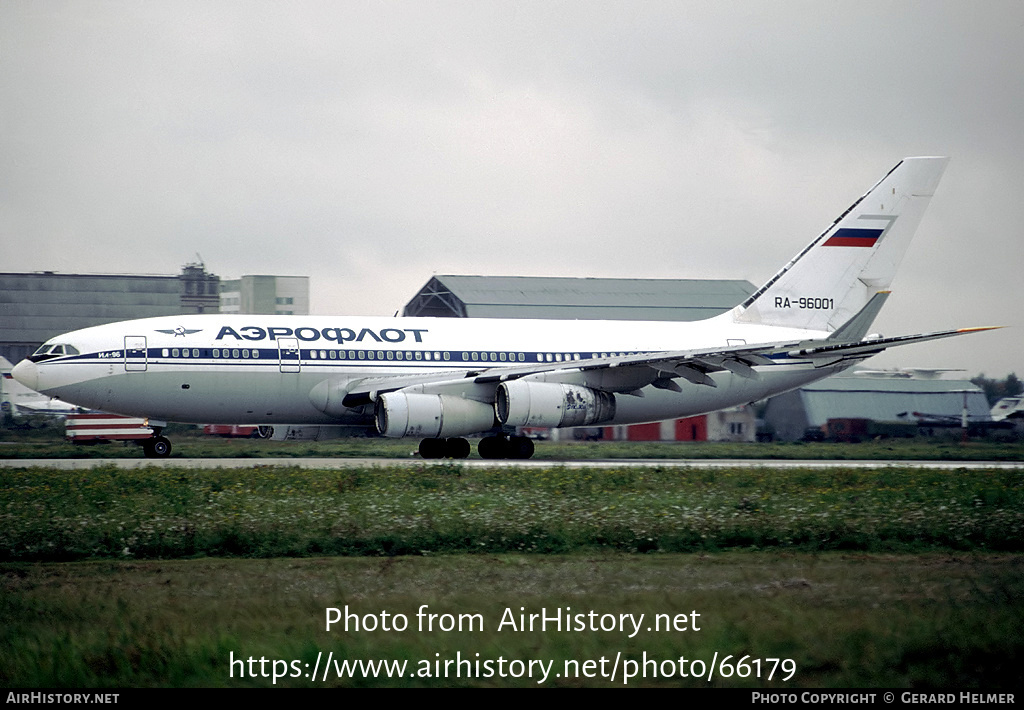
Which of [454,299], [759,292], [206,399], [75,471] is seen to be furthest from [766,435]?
[75,471]

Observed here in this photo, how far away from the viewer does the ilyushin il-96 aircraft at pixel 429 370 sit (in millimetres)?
29797

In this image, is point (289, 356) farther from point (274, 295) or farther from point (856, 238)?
point (274, 295)

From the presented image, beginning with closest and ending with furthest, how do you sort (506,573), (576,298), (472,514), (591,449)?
(506,573), (472,514), (591,449), (576,298)

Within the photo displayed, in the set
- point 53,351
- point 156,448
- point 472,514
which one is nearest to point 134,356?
point 53,351

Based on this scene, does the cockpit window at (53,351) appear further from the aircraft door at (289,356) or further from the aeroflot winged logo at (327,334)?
the aircraft door at (289,356)

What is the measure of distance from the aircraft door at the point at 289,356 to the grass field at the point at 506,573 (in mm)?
7501

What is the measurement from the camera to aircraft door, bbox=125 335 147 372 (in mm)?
29719

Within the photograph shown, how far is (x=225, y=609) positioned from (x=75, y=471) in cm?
1438

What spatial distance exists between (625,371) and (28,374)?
1628 centimetres

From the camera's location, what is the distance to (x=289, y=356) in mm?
30844

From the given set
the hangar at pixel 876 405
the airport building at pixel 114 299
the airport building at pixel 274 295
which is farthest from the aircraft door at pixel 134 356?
Answer: the airport building at pixel 274 295

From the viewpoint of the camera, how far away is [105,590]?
474 inches

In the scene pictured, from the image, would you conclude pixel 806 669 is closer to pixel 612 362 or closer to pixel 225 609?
pixel 225 609

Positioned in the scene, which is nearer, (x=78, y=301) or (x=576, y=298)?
(x=576, y=298)
